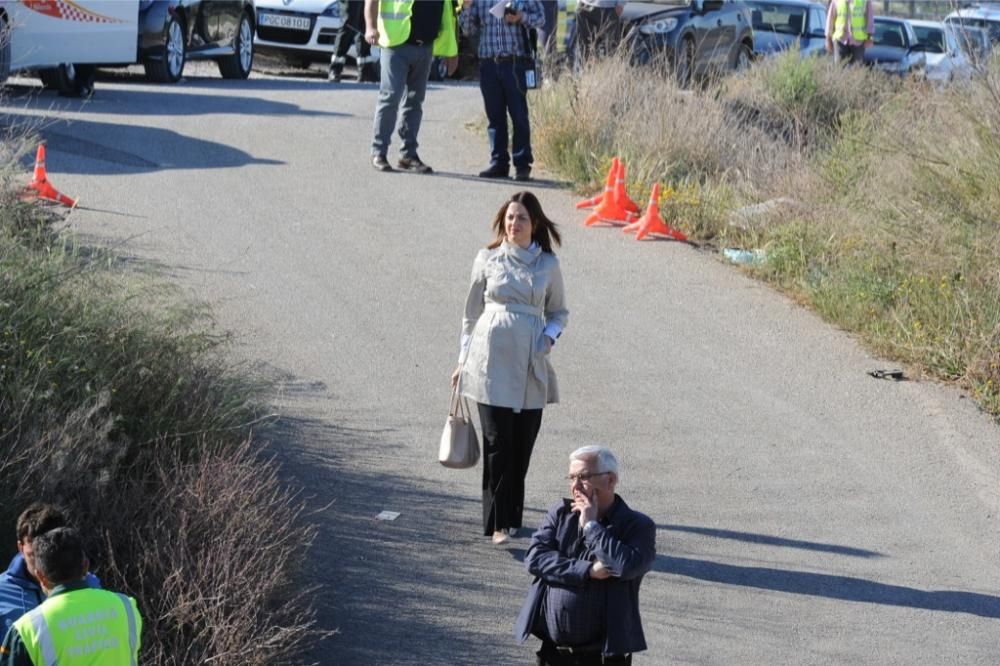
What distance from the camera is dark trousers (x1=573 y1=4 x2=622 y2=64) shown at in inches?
735

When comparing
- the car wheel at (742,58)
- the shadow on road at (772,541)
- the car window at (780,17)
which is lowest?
the shadow on road at (772,541)

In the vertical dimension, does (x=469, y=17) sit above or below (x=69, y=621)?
above

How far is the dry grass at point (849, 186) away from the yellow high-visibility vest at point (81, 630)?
7199 millimetres

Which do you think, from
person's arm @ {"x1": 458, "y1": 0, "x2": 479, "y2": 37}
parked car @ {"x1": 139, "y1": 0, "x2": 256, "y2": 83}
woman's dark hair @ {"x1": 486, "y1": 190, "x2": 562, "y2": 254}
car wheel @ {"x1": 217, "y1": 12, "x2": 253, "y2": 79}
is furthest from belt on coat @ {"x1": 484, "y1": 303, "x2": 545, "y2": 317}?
car wheel @ {"x1": 217, "y1": 12, "x2": 253, "y2": 79}

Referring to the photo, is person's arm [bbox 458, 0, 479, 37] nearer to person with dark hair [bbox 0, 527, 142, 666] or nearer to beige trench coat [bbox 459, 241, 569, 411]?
beige trench coat [bbox 459, 241, 569, 411]

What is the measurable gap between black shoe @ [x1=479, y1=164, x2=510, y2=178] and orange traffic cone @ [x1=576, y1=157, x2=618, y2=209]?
110 cm

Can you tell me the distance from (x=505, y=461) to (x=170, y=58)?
46.9 ft

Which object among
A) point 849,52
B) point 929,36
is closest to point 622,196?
point 849,52

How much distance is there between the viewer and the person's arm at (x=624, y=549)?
530 cm

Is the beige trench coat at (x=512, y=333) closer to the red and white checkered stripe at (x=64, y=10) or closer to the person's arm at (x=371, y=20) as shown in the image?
the person's arm at (x=371, y=20)

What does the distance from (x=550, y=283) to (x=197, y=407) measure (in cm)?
184

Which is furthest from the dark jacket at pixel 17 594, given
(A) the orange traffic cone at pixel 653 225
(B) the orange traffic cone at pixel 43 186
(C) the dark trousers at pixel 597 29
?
(C) the dark trousers at pixel 597 29

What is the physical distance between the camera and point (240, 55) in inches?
884

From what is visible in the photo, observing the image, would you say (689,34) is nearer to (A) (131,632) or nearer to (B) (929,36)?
(B) (929,36)
